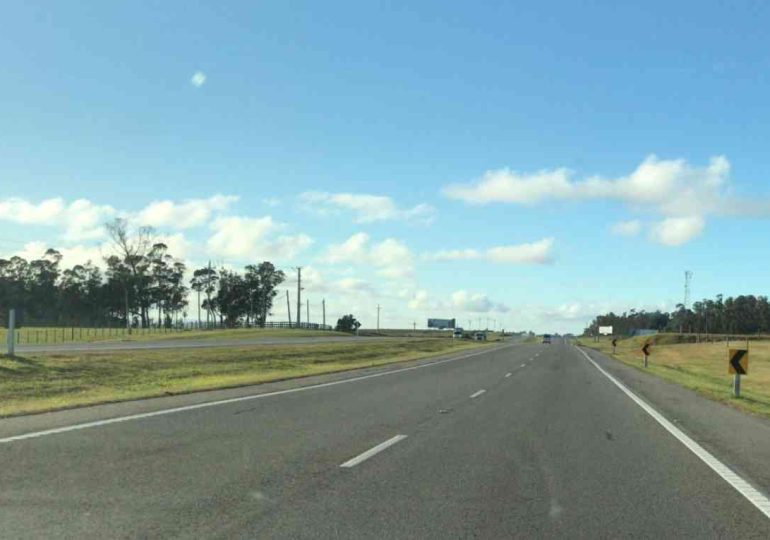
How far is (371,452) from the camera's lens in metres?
11.0

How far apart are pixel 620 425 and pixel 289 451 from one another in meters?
7.37

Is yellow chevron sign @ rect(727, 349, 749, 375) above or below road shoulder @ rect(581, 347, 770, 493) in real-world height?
above

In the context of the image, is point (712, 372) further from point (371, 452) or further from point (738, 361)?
point (371, 452)

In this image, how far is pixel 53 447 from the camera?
10562 millimetres

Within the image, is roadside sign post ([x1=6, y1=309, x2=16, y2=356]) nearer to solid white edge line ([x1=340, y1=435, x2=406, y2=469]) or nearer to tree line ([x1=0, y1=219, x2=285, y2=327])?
solid white edge line ([x1=340, y1=435, x2=406, y2=469])

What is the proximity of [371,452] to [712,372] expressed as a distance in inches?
1869

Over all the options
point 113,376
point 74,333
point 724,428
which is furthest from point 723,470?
point 74,333

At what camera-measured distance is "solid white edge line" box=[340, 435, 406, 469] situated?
10.0m

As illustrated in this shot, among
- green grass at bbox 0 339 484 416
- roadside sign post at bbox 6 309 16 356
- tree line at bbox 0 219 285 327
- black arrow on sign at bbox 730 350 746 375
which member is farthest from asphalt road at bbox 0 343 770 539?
tree line at bbox 0 219 285 327

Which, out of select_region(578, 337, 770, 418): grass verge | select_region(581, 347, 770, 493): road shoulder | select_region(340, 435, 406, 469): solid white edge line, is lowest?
select_region(578, 337, 770, 418): grass verge

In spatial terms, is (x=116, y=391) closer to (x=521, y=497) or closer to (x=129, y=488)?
(x=129, y=488)

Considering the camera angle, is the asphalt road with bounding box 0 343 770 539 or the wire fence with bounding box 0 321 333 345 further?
the wire fence with bounding box 0 321 333 345

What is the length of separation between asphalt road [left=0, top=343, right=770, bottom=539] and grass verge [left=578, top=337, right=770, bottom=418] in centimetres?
862

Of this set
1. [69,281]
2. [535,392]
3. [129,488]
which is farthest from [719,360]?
[69,281]
